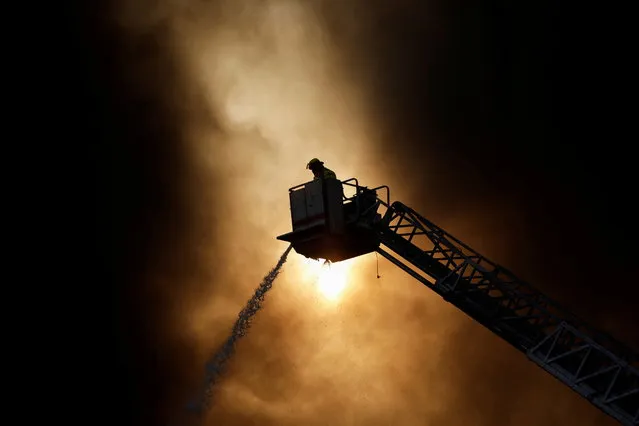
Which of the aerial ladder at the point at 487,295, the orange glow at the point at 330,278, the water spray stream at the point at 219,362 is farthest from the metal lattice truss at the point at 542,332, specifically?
the orange glow at the point at 330,278

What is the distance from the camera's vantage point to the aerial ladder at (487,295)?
52.4 feet

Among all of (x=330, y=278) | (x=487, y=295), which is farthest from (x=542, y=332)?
(x=330, y=278)

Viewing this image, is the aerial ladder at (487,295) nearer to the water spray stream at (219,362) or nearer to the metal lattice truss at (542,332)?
the metal lattice truss at (542,332)

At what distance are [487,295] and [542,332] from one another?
1467mm

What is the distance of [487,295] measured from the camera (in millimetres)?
17406

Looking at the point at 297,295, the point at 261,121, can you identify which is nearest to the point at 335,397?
the point at 297,295

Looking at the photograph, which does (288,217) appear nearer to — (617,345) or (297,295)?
(297,295)

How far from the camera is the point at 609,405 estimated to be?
51.6ft

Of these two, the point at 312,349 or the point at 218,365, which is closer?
the point at 218,365

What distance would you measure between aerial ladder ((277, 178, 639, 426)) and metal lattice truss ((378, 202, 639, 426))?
0.02m

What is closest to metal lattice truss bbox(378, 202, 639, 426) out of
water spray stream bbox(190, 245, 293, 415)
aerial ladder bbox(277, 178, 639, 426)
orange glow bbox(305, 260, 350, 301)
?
aerial ladder bbox(277, 178, 639, 426)

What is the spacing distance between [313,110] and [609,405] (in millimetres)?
17820

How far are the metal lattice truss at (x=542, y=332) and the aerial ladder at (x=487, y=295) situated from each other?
0.02 metres

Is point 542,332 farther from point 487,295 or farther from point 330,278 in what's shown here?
point 330,278
